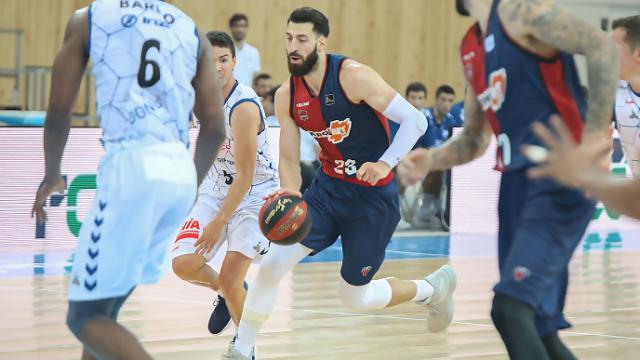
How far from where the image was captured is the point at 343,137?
6.98 meters

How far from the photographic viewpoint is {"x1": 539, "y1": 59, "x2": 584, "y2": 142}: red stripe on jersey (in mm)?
4562

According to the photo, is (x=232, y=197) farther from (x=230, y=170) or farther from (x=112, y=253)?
(x=112, y=253)

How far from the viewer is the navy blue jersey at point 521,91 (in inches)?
180

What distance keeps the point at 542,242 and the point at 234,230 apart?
3257 mm

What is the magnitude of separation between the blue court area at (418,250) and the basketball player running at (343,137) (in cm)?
457

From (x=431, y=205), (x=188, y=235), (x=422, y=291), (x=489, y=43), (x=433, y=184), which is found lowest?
(x=431, y=205)

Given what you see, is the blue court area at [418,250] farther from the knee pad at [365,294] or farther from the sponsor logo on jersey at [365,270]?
the sponsor logo on jersey at [365,270]

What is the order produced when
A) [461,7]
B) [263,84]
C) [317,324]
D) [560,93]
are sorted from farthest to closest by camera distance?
[263,84], [317,324], [461,7], [560,93]

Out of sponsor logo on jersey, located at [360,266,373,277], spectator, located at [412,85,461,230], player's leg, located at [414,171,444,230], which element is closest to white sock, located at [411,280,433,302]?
sponsor logo on jersey, located at [360,266,373,277]

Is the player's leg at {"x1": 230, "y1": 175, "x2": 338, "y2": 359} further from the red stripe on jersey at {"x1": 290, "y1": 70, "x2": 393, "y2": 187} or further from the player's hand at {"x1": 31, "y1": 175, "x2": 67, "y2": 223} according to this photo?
the player's hand at {"x1": 31, "y1": 175, "x2": 67, "y2": 223}

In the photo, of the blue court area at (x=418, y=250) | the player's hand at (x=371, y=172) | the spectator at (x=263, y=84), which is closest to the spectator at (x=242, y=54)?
the spectator at (x=263, y=84)

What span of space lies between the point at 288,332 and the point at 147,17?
402cm

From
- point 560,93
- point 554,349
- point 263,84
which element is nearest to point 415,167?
point 560,93

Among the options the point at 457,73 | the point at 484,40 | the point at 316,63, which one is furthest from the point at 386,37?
the point at 484,40
